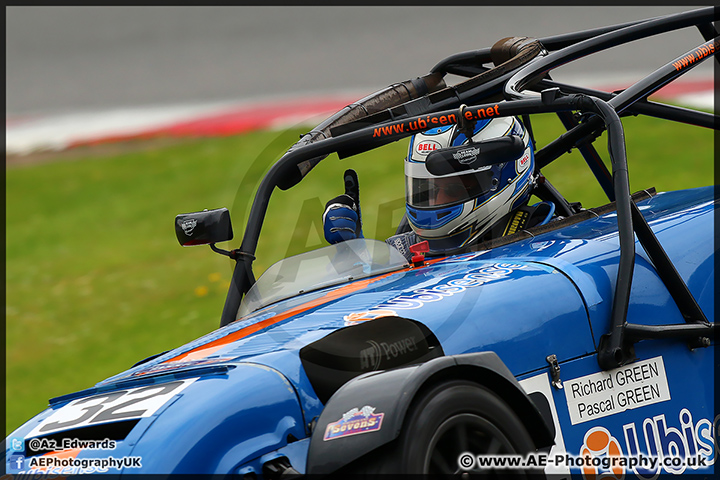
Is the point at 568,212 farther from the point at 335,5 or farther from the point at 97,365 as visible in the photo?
the point at 335,5

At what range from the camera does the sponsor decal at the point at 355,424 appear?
2.47 m

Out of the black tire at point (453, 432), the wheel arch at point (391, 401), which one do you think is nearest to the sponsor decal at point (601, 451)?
the wheel arch at point (391, 401)

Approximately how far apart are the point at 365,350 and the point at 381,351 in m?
0.06

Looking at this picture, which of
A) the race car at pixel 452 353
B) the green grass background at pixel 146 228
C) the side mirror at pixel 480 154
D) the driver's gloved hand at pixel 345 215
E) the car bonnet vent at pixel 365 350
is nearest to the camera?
the race car at pixel 452 353

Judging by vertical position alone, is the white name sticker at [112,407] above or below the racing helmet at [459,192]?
below

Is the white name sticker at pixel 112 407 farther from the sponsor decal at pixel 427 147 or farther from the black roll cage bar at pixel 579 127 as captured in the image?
the sponsor decal at pixel 427 147

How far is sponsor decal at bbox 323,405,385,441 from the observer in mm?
2473

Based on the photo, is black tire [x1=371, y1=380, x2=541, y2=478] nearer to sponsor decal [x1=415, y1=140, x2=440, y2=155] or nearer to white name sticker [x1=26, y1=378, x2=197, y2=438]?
white name sticker [x1=26, y1=378, x2=197, y2=438]

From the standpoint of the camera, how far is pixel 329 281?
387 centimetres

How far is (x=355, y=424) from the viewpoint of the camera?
8.25ft

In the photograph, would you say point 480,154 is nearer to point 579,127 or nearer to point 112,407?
point 579,127

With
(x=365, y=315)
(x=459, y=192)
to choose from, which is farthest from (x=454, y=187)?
(x=365, y=315)

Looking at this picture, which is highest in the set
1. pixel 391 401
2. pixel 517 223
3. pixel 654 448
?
pixel 517 223

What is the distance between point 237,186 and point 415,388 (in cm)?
175
